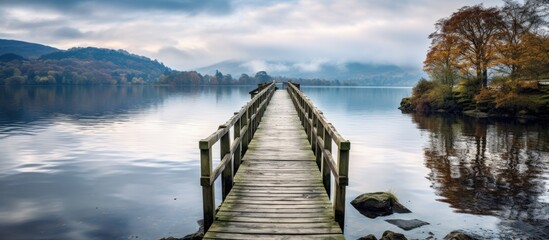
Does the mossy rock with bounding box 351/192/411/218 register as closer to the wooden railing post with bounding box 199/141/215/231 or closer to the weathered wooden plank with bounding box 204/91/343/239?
the weathered wooden plank with bounding box 204/91/343/239

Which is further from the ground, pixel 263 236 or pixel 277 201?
pixel 277 201

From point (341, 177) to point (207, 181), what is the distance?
240 cm

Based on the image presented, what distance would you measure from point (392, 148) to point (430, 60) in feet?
104

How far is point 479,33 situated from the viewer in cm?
5438

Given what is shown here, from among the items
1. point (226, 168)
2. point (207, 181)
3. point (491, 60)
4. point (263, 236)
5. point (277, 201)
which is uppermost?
point (491, 60)

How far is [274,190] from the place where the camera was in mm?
8781

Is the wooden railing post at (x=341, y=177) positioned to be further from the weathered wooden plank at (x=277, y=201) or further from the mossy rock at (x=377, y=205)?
the mossy rock at (x=377, y=205)

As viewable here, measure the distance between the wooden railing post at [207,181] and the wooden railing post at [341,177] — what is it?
7.54ft

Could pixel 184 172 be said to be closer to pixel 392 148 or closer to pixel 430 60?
pixel 392 148

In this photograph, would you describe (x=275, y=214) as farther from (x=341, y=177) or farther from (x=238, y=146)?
(x=238, y=146)

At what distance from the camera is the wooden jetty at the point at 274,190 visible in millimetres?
6652

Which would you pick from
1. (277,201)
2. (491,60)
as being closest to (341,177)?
(277,201)

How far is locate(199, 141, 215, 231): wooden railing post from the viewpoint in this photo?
258 inches

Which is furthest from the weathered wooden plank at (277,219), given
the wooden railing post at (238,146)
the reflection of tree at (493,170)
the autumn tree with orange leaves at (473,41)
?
the autumn tree with orange leaves at (473,41)
